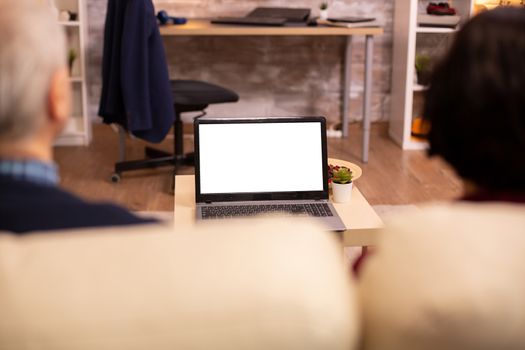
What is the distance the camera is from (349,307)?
0.92 metres

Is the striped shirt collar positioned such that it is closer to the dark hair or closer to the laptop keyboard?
the dark hair

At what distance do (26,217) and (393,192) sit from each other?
3.19 meters

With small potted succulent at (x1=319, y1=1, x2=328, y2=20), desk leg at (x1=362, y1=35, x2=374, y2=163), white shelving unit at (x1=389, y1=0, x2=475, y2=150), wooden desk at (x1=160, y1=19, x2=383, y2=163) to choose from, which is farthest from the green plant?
small potted succulent at (x1=319, y1=1, x2=328, y2=20)

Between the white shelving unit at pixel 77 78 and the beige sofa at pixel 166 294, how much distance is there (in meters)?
3.98

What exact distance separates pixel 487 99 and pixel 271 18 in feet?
11.3

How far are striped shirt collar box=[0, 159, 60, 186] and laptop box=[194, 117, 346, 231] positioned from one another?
49.5 inches

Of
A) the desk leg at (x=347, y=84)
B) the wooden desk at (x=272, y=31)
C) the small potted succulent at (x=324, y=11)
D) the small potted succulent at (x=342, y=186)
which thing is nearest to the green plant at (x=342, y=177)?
the small potted succulent at (x=342, y=186)

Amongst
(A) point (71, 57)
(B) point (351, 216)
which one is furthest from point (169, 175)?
(B) point (351, 216)

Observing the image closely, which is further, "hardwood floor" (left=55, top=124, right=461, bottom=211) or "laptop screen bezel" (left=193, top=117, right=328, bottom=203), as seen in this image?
"hardwood floor" (left=55, top=124, right=461, bottom=211)

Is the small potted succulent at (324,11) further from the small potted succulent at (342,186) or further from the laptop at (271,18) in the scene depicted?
the small potted succulent at (342,186)

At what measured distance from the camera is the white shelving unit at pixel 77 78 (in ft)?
15.5

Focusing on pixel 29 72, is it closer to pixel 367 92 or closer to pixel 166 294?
pixel 166 294

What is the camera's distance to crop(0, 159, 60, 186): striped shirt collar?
1047 millimetres

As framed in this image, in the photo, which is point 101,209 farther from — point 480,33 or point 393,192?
point 393,192
